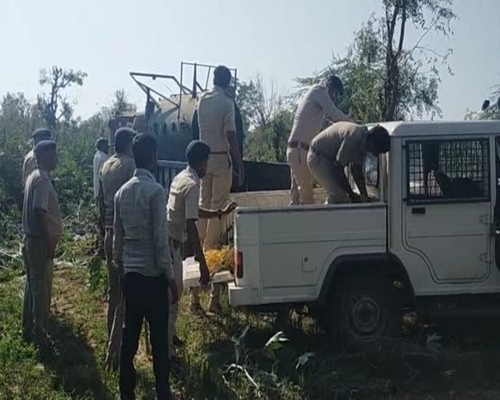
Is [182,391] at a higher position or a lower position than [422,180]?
lower

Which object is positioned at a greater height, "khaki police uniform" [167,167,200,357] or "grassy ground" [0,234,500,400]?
"khaki police uniform" [167,167,200,357]

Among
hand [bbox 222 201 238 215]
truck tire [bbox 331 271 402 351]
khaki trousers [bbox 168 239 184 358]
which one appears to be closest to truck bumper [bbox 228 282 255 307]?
khaki trousers [bbox 168 239 184 358]

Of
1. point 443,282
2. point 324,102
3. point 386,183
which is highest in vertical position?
point 324,102

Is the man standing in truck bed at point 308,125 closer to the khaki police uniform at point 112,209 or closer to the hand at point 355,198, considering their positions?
the hand at point 355,198

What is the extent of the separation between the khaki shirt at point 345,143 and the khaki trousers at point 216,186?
51.8 inches

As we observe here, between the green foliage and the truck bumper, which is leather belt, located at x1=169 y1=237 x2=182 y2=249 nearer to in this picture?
the truck bumper

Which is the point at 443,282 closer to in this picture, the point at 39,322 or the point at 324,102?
the point at 324,102

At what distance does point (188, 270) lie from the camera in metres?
6.84

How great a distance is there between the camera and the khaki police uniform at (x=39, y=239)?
6773mm

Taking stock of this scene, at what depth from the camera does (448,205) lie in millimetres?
6441

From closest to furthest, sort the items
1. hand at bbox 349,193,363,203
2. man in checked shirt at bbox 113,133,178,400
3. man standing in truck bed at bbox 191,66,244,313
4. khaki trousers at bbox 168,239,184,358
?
man in checked shirt at bbox 113,133,178,400, khaki trousers at bbox 168,239,184,358, hand at bbox 349,193,363,203, man standing in truck bed at bbox 191,66,244,313

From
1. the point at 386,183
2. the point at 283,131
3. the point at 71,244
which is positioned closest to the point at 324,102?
the point at 386,183

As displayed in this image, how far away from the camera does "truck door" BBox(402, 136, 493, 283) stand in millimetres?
6426

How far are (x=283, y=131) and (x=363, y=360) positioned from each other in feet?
51.3
